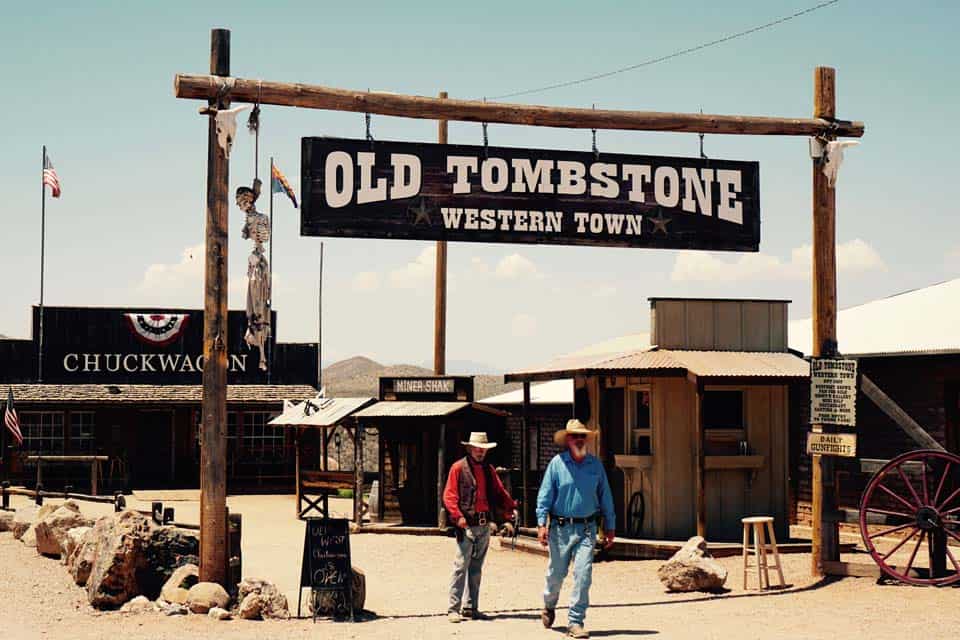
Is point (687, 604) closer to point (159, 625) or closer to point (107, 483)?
point (159, 625)

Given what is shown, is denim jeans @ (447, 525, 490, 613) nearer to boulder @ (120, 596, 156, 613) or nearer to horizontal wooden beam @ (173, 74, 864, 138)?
boulder @ (120, 596, 156, 613)

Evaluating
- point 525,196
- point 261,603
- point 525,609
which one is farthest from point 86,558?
point 525,196

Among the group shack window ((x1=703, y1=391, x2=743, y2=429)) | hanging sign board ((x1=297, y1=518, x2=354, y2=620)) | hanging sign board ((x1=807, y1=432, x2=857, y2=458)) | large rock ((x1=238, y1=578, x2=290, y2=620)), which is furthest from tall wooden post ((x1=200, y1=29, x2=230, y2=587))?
shack window ((x1=703, y1=391, x2=743, y2=429))

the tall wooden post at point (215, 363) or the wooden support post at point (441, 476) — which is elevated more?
the tall wooden post at point (215, 363)

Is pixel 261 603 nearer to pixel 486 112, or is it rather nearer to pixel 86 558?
pixel 86 558

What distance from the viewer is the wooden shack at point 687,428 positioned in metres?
18.4

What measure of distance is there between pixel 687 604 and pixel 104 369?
24.6m

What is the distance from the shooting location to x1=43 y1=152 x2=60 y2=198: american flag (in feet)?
117

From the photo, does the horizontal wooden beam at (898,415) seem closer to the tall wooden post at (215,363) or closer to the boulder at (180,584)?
the tall wooden post at (215,363)

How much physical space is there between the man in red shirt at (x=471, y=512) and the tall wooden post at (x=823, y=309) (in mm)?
4770

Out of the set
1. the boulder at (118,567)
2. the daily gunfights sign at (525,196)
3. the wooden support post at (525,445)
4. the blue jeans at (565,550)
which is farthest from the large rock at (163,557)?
the wooden support post at (525,445)

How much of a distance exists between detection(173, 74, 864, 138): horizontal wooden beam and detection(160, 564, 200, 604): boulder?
16.2 feet

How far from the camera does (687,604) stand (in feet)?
42.4

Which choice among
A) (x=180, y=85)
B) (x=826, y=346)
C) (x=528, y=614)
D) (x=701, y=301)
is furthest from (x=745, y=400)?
(x=180, y=85)
